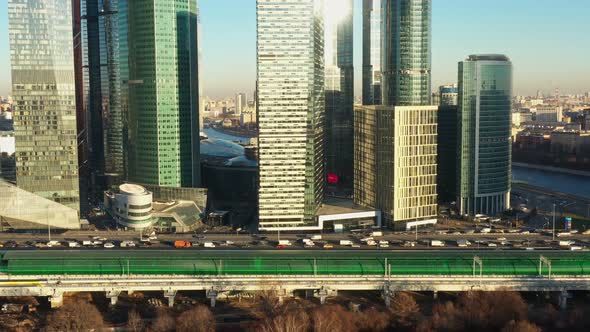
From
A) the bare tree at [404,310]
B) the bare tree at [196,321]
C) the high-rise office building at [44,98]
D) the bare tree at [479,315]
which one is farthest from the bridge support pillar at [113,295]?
the high-rise office building at [44,98]

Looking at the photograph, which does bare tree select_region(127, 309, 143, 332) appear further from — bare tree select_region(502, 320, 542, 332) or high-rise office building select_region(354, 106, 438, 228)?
high-rise office building select_region(354, 106, 438, 228)

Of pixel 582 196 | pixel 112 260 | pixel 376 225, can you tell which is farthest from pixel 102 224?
pixel 582 196

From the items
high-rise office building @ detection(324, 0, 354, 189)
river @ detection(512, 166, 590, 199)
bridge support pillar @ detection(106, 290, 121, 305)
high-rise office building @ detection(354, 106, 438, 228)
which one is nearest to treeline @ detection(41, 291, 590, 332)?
bridge support pillar @ detection(106, 290, 121, 305)

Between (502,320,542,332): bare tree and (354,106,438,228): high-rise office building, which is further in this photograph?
(354,106,438,228): high-rise office building

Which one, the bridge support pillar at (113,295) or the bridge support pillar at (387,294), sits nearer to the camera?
the bridge support pillar at (387,294)

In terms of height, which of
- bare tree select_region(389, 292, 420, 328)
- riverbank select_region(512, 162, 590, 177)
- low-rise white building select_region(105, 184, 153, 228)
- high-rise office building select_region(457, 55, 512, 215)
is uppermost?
high-rise office building select_region(457, 55, 512, 215)

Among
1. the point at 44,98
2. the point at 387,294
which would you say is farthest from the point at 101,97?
the point at 387,294

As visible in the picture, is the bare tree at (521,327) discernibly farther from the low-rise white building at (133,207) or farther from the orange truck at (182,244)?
the low-rise white building at (133,207)

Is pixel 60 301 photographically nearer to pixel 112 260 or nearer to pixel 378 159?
pixel 112 260
